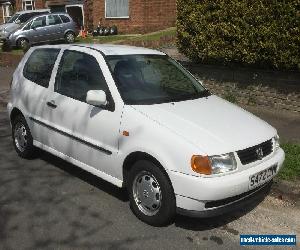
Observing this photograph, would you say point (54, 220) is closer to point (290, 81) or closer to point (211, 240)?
point (211, 240)

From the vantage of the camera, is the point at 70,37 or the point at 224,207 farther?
the point at 70,37

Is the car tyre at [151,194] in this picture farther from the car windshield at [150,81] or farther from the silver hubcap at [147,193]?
the car windshield at [150,81]

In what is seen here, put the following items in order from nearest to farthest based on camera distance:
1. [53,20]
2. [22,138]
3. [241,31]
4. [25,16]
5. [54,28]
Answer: [22,138] < [241,31] < [54,28] < [53,20] < [25,16]

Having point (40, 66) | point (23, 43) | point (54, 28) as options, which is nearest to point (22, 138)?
point (40, 66)

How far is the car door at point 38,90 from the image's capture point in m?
5.82

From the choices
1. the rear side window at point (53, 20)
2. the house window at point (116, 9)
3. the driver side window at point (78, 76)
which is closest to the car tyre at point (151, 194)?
the driver side window at point (78, 76)

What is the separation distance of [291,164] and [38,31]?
1896 cm

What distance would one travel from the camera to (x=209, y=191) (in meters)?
4.02

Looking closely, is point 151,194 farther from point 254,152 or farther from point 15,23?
point 15,23

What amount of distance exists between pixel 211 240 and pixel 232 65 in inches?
240

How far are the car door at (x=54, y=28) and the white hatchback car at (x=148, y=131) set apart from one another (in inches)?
683

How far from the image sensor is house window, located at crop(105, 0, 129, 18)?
2456 cm

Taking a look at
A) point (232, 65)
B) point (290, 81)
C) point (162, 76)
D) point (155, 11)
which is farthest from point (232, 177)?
point (155, 11)

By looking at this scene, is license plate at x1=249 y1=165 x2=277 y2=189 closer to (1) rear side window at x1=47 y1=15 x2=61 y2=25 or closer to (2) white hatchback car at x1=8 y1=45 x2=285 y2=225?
(2) white hatchback car at x1=8 y1=45 x2=285 y2=225
